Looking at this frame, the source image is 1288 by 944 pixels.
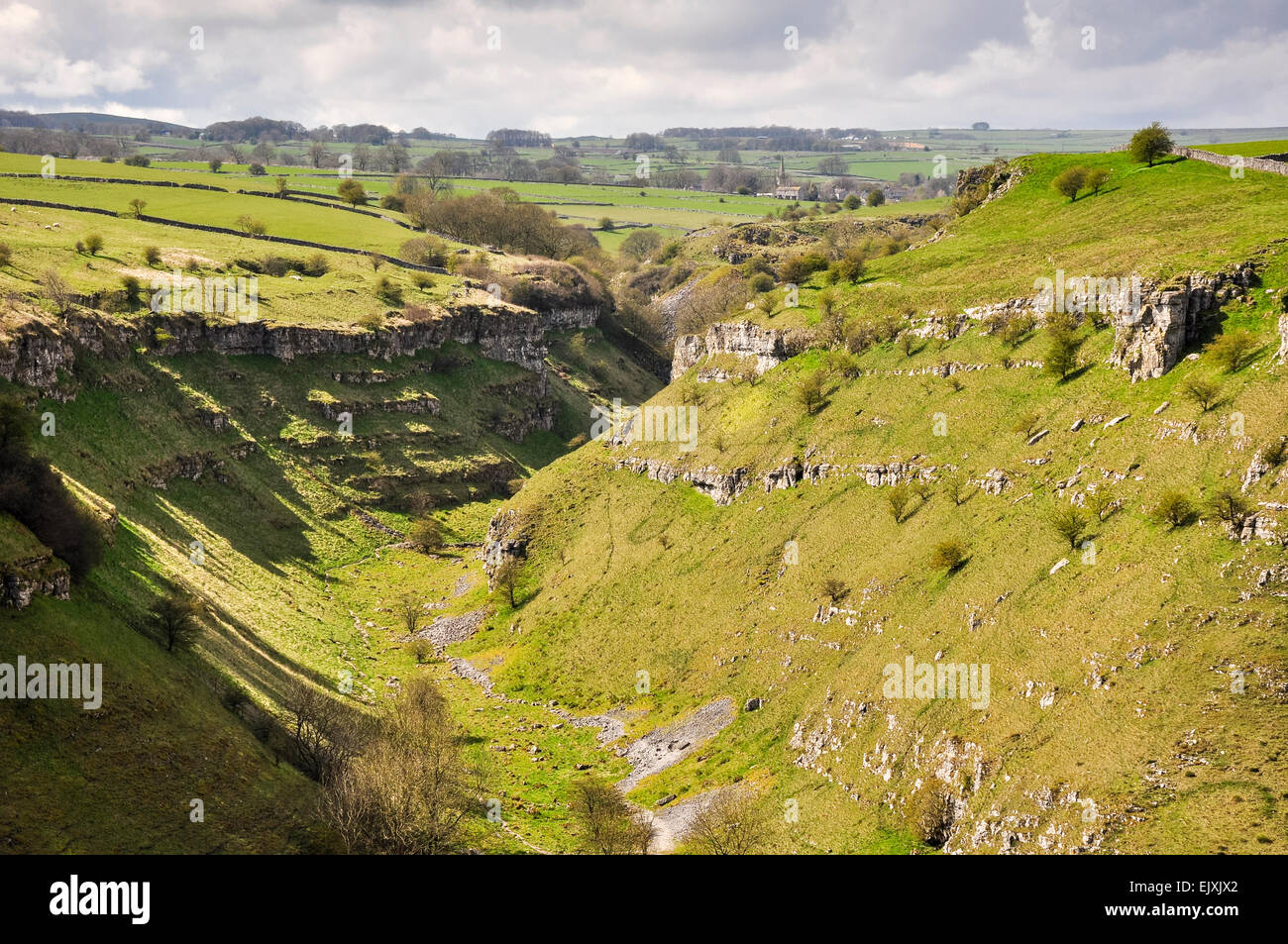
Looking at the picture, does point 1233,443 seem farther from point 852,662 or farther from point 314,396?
point 314,396

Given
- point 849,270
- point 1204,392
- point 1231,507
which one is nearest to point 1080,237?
point 849,270

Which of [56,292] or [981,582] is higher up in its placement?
[56,292]

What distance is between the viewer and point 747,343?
8981cm

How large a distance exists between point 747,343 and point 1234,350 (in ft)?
155

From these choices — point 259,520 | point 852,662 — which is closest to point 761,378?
point 852,662

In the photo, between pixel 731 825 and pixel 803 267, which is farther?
pixel 803 267

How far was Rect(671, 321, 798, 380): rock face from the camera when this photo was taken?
280 feet

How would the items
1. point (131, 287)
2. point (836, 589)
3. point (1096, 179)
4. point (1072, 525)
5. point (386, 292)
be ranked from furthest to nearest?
point (386, 292), point (131, 287), point (1096, 179), point (836, 589), point (1072, 525)

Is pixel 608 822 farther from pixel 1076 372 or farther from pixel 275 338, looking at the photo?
pixel 275 338

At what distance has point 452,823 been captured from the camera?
49.3 metres

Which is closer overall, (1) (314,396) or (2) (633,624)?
(2) (633,624)

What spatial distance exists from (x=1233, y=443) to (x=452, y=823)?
150 ft

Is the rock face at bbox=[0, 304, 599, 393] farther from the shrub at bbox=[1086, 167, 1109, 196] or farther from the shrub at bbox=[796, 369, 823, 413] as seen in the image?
the shrub at bbox=[1086, 167, 1109, 196]

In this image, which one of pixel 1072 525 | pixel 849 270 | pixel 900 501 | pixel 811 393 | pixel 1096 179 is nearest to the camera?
pixel 1072 525
